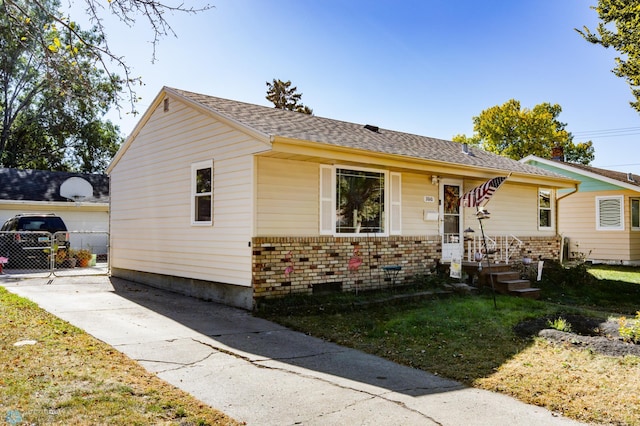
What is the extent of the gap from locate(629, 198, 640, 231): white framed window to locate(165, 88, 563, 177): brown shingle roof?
6.92 meters

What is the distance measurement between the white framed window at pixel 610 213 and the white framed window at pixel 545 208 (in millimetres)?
5308

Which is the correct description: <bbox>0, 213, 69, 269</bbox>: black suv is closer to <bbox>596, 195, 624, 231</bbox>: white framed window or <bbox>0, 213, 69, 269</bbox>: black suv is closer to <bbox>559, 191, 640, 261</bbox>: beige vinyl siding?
<bbox>559, 191, 640, 261</bbox>: beige vinyl siding

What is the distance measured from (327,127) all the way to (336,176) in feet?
6.05

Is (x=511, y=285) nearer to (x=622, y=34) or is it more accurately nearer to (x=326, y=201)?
(x=326, y=201)

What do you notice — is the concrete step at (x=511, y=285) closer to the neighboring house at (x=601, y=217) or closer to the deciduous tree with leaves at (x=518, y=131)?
the neighboring house at (x=601, y=217)

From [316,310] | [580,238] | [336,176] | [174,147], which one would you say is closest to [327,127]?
[336,176]

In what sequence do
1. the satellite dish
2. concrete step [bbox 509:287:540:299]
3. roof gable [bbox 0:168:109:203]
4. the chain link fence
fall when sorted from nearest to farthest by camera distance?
1. concrete step [bbox 509:287:540:299]
2. the chain link fence
3. roof gable [bbox 0:168:109:203]
4. the satellite dish

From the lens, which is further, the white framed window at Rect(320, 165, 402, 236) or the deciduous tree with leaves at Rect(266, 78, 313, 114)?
the deciduous tree with leaves at Rect(266, 78, 313, 114)

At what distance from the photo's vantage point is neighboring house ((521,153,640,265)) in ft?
61.9

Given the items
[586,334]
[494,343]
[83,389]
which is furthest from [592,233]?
[83,389]

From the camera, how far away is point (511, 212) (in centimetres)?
1444

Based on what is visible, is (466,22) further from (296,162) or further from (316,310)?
(316,310)

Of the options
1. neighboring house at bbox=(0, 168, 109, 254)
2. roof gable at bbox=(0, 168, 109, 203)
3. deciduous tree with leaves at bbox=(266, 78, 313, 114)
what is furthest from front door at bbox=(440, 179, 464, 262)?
deciduous tree with leaves at bbox=(266, 78, 313, 114)

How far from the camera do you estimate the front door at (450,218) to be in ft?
41.7
